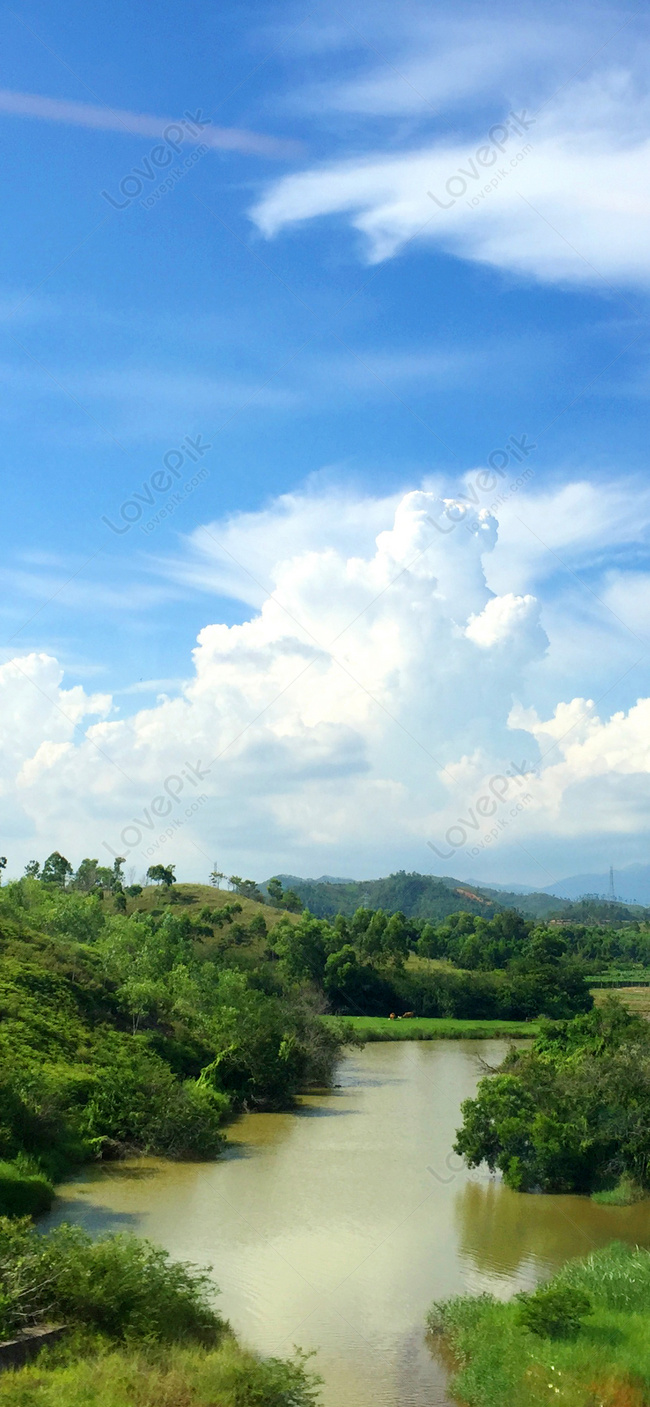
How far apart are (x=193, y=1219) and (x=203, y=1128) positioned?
7201 mm

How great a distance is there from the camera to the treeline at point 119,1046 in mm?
27562

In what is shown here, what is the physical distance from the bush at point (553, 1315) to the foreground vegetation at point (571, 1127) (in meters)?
11.9

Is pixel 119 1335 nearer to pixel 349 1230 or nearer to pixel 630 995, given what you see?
pixel 349 1230

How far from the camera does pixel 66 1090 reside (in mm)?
29969

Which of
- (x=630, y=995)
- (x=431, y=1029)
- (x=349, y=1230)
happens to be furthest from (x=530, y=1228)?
(x=630, y=995)

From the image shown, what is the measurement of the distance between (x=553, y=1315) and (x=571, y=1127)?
12.5m

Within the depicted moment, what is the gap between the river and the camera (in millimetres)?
16625

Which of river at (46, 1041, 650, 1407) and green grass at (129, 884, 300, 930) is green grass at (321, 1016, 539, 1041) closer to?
green grass at (129, 884, 300, 930)

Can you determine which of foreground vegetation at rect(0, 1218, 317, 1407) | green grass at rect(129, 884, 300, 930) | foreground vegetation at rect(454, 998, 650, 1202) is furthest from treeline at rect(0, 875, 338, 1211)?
green grass at rect(129, 884, 300, 930)

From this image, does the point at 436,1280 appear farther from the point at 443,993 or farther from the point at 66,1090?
the point at 443,993

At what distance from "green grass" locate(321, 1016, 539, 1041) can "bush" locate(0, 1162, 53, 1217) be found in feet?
142

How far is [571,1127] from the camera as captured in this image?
87.7ft

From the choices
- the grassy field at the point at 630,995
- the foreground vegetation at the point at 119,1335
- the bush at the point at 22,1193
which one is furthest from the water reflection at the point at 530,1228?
the grassy field at the point at 630,995

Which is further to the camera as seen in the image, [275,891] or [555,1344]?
[275,891]
